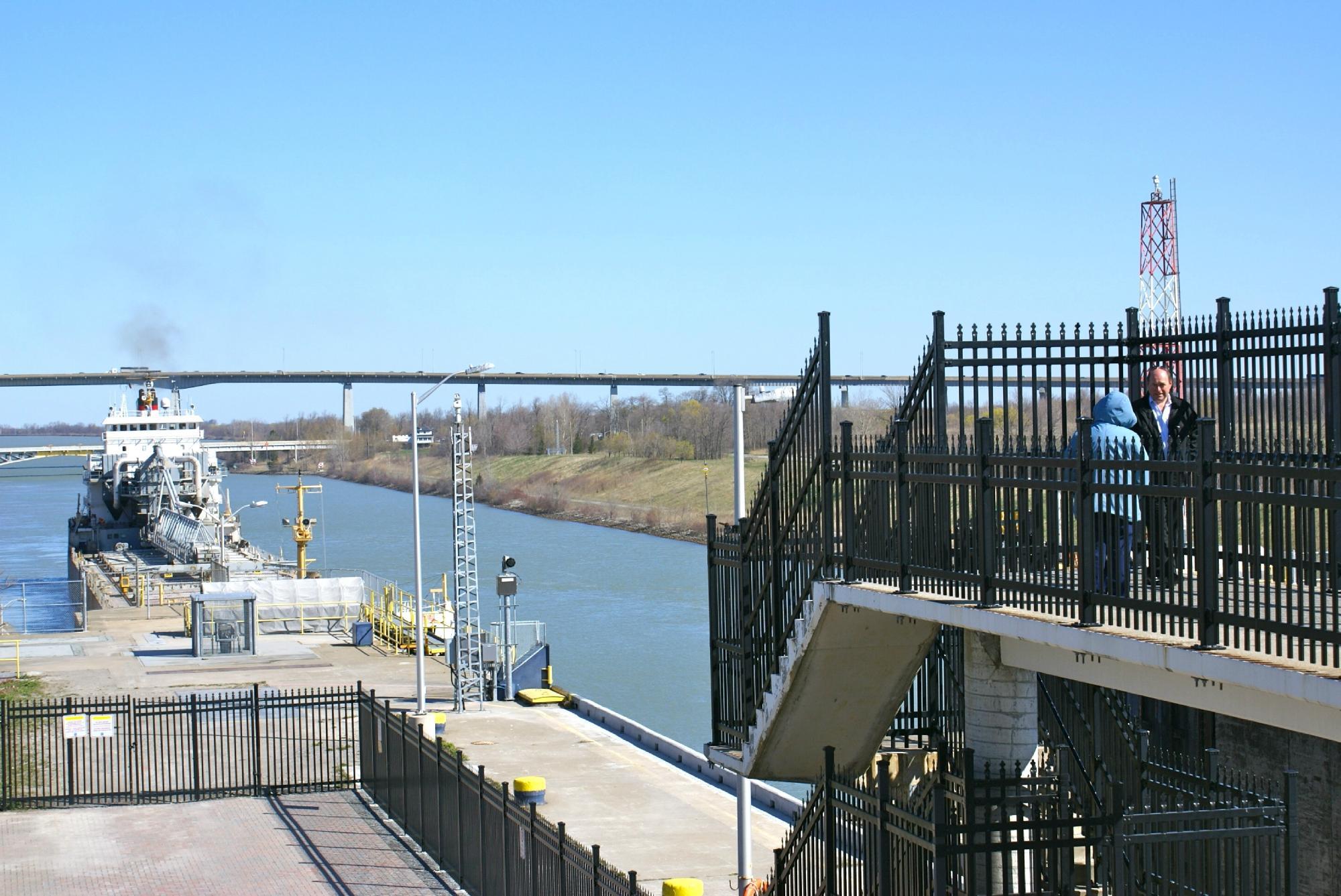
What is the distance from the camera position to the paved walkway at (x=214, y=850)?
17.8 meters

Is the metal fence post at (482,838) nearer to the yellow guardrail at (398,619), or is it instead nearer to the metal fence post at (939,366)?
the metal fence post at (939,366)

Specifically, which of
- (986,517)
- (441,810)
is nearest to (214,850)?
(441,810)

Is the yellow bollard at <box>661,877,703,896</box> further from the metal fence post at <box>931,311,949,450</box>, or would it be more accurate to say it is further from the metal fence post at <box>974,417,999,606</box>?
the metal fence post at <box>974,417,999,606</box>

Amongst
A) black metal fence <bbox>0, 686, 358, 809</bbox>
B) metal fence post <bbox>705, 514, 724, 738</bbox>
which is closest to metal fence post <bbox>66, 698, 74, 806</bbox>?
black metal fence <bbox>0, 686, 358, 809</bbox>

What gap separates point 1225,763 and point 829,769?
4.98 meters

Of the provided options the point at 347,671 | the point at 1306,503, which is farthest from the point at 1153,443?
the point at 347,671

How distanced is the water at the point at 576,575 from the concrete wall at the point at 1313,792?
22.3 m

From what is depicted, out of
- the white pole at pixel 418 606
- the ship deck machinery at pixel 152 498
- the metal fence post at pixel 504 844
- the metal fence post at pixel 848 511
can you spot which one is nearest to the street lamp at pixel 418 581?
the white pole at pixel 418 606

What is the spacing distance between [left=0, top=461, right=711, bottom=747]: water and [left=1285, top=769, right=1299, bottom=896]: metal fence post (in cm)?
2548

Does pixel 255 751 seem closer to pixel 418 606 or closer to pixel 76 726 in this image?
pixel 76 726

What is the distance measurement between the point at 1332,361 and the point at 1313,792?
3775 millimetres

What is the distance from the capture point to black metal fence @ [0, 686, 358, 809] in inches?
887

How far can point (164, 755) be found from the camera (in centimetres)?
2423

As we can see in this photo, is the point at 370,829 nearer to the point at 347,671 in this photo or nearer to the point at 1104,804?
the point at 1104,804
